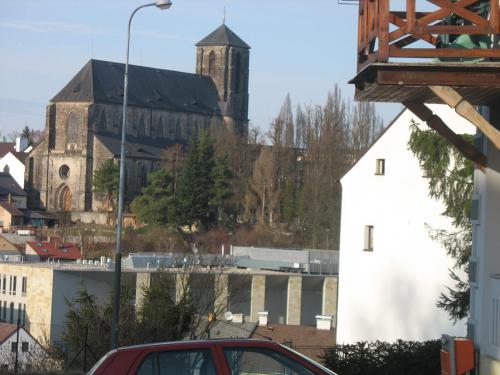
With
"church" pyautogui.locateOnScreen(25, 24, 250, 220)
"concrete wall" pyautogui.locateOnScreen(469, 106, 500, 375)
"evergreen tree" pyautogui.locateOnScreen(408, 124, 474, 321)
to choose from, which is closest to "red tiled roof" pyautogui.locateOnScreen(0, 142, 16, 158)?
"church" pyautogui.locateOnScreen(25, 24, 250, 220)

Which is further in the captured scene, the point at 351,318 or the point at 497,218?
the point at 351,318

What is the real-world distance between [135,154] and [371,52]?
125667mm

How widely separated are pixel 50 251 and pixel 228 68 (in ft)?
239

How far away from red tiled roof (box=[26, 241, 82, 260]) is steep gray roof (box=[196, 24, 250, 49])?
2776 inches

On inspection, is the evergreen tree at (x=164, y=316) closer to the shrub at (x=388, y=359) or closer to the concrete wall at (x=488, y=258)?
the shrub at (x=388, y=359)

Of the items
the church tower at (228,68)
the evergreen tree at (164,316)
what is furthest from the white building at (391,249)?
the church tower at (228,68)

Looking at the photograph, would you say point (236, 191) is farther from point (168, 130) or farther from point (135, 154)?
point (168, 130)

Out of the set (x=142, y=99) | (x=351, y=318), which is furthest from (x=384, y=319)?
(x=142, y=99)

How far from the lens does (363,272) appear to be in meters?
37.3

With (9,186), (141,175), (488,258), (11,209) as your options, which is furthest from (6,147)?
(488,258)

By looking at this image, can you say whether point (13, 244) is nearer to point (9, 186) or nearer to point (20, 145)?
point (9, 186)

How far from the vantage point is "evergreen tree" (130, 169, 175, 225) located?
105 m

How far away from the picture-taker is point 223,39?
158 m

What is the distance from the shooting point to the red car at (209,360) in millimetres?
8586
